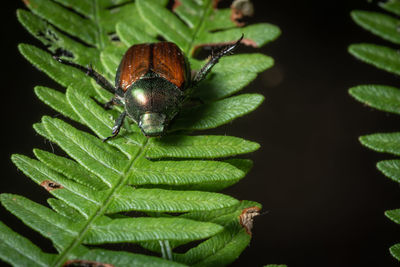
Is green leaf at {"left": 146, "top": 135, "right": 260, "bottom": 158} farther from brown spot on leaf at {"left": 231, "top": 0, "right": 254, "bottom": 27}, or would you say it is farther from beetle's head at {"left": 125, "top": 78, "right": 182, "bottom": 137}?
brown spot on leaf at {"left": 231, "top": 0, "right": 254, "bottom": 27}

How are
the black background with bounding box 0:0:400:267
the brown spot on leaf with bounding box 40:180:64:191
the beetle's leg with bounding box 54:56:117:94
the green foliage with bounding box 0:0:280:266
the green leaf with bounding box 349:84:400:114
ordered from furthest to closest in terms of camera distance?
the black background with bounding box 0:0:400:267, the green leaf with bounding box 349:84:400:114, the beetle's leg with bounding box 54:56:117:94, the brown spot on leaf with bounding box 40:180:64:191, the green foliage with bounding box 0:0:280:266

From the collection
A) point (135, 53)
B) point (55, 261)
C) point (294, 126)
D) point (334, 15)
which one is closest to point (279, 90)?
point (294, 126)

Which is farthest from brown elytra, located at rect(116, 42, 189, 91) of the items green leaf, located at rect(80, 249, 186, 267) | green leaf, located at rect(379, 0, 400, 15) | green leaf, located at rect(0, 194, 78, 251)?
green leaf, located at rect(379, 0, 400, 15)

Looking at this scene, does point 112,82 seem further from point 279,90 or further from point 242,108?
point 279,90

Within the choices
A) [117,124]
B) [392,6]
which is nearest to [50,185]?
[117,124]

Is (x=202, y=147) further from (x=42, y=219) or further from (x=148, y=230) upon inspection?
(x=42, y=219)

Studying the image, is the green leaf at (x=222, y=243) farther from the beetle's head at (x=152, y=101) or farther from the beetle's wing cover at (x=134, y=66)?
the beetle's wing cover at (x=134, y=66)
